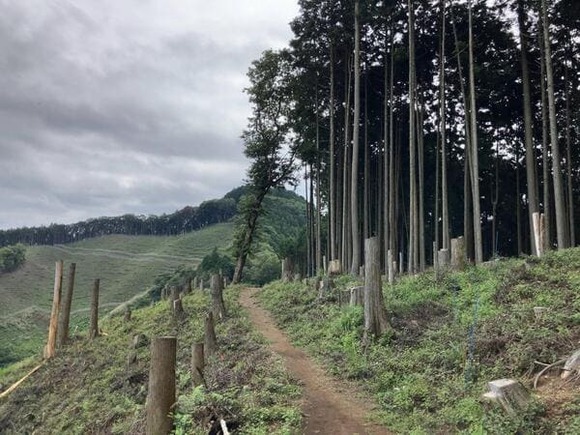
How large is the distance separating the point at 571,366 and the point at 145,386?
931 centimetres

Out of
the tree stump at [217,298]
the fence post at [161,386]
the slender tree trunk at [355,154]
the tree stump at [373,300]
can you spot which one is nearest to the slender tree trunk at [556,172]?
the slender tree trunk at [355,154]

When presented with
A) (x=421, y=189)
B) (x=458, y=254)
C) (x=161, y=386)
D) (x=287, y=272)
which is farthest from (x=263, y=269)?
(x=161, y=386)

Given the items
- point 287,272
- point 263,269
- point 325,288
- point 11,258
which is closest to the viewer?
point 325,288

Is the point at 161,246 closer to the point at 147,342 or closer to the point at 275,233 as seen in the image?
the point at 275,233

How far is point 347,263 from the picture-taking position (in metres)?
26.1

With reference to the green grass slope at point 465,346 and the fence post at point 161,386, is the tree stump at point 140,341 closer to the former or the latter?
the green grass slope at point 465,346

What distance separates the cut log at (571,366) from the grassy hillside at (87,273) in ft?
150

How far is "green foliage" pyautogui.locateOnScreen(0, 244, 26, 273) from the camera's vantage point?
267ft

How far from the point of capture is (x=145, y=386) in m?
12.0

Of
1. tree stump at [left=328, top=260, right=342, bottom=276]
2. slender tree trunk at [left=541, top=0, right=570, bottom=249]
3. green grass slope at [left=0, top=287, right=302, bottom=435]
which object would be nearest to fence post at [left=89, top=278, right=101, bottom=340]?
green grass slope at [left=0, top=287, right=302, bottom=435]

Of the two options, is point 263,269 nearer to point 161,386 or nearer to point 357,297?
point 357,297

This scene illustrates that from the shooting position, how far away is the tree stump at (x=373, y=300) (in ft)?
33.1

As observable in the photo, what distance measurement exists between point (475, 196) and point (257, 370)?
13907mm

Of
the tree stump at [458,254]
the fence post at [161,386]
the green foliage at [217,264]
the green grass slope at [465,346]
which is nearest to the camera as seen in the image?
the fence post at [161,386]
